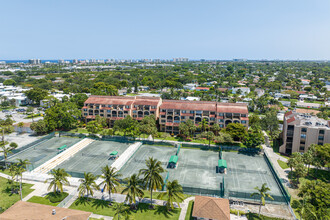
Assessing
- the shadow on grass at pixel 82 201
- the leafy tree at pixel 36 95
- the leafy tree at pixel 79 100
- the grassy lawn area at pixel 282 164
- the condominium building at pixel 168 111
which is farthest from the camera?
the leafy tree at pixel 36 95

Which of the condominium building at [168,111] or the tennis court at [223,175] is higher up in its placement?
the condominium building at [168,111]

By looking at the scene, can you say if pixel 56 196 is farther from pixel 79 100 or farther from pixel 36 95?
pixel 36 95

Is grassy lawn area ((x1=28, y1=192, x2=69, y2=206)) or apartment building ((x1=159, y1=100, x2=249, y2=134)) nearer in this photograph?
grassy lawn area ((x1=28, y1=192, x2=69, y2=206))

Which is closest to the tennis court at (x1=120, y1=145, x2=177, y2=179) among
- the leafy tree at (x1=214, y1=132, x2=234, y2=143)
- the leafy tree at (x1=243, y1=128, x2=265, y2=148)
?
the leafy tree at (x1=214, y1=132, x2=234, y2=143)

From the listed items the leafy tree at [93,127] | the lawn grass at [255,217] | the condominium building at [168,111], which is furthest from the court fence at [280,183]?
the leafy tree at [93,127]

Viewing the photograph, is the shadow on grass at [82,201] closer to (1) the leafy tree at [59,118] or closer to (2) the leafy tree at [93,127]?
(2) the leafy tree at [93,127]

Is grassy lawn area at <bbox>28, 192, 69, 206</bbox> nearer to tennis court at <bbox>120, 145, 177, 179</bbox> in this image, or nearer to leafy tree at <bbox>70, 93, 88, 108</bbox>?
tennis court at <bbox>120, 145, 177, 179</bbox>
